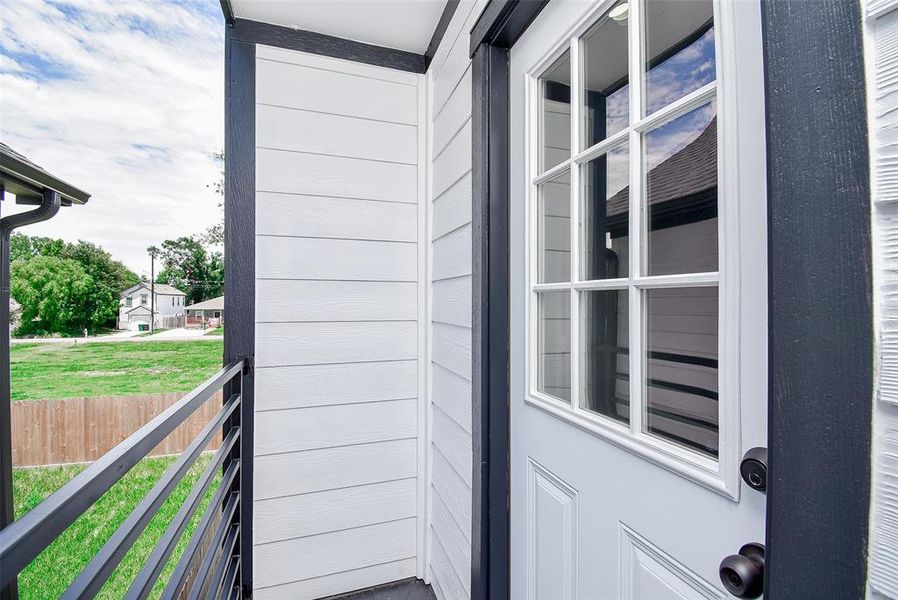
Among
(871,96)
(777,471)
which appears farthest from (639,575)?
(871,96)

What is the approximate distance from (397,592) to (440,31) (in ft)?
8.31

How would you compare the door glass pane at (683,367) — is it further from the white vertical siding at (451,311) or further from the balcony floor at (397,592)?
the balcony floor at (397,592)

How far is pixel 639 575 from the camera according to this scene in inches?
30.3

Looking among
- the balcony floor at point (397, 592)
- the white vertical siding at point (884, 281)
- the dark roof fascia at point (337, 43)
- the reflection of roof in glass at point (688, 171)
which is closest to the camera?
the white vertical siding at point (884, 281)

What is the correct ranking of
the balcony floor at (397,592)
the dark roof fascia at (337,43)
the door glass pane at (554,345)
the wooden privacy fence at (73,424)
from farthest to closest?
the balcony floor at (397,592) → the dark roof fascia at (337,43) → the wooden privacy fence at (73,424) → the door glass pane at (554,345)

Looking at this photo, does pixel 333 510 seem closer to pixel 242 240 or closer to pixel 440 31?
pixel 242 240

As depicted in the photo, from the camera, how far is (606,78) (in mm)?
922

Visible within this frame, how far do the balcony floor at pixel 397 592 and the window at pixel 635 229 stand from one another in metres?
1.36

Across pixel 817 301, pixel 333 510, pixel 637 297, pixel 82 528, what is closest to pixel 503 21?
pixel 637 297

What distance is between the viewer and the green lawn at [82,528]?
131 cm

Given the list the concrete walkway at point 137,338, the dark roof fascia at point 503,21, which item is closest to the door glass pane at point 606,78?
the dark roof fascia at point 503,21

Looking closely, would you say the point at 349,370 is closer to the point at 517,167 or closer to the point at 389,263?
the point at 389,263

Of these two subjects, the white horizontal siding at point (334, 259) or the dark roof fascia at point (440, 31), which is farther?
the white horizontal siding at point (334, 259)

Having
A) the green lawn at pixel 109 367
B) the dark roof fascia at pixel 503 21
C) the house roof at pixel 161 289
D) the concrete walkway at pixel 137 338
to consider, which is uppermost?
the dark roof fascia at pixel 503 21
